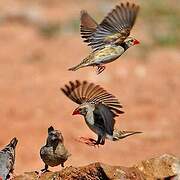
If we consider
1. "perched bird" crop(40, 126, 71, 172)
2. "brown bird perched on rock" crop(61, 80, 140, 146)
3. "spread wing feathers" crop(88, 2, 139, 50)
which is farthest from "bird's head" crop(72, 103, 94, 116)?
"spread wing feathers" crop(88, 2, 139, 50)

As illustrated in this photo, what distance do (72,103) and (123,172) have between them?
9145 mm

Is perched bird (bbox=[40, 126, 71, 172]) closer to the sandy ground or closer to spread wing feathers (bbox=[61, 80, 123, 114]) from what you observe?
spread wing feathers (bbox=[61, 80, 123, 114])

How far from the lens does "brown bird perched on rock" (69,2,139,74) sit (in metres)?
9.16

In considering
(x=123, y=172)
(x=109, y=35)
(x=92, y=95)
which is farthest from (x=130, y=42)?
(x=123, y=172)

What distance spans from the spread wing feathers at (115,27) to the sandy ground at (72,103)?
17.6 ft

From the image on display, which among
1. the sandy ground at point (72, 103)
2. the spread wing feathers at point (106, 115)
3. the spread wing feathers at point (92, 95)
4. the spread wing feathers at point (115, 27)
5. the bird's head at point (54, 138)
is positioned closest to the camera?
the spread wing feathers at point (92, 95)

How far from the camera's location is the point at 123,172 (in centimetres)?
852

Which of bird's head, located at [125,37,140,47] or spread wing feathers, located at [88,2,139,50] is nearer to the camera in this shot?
spread wing feathers, located at [88,2,139,50]

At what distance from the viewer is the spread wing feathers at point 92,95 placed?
8.31 m

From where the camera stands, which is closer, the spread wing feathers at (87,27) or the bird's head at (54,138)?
the bird's head at (54,138)

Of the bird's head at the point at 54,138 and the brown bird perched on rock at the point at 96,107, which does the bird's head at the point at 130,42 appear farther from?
the bird's head at the point at 54,138

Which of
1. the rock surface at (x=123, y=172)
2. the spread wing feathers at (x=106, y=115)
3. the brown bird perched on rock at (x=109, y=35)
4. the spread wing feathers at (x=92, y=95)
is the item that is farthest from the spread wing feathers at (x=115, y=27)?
the rock surface at (x=123, y=172)

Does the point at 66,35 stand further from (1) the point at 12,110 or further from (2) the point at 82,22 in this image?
(2) the point at 82,22

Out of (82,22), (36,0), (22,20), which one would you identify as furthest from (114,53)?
(36,0)
